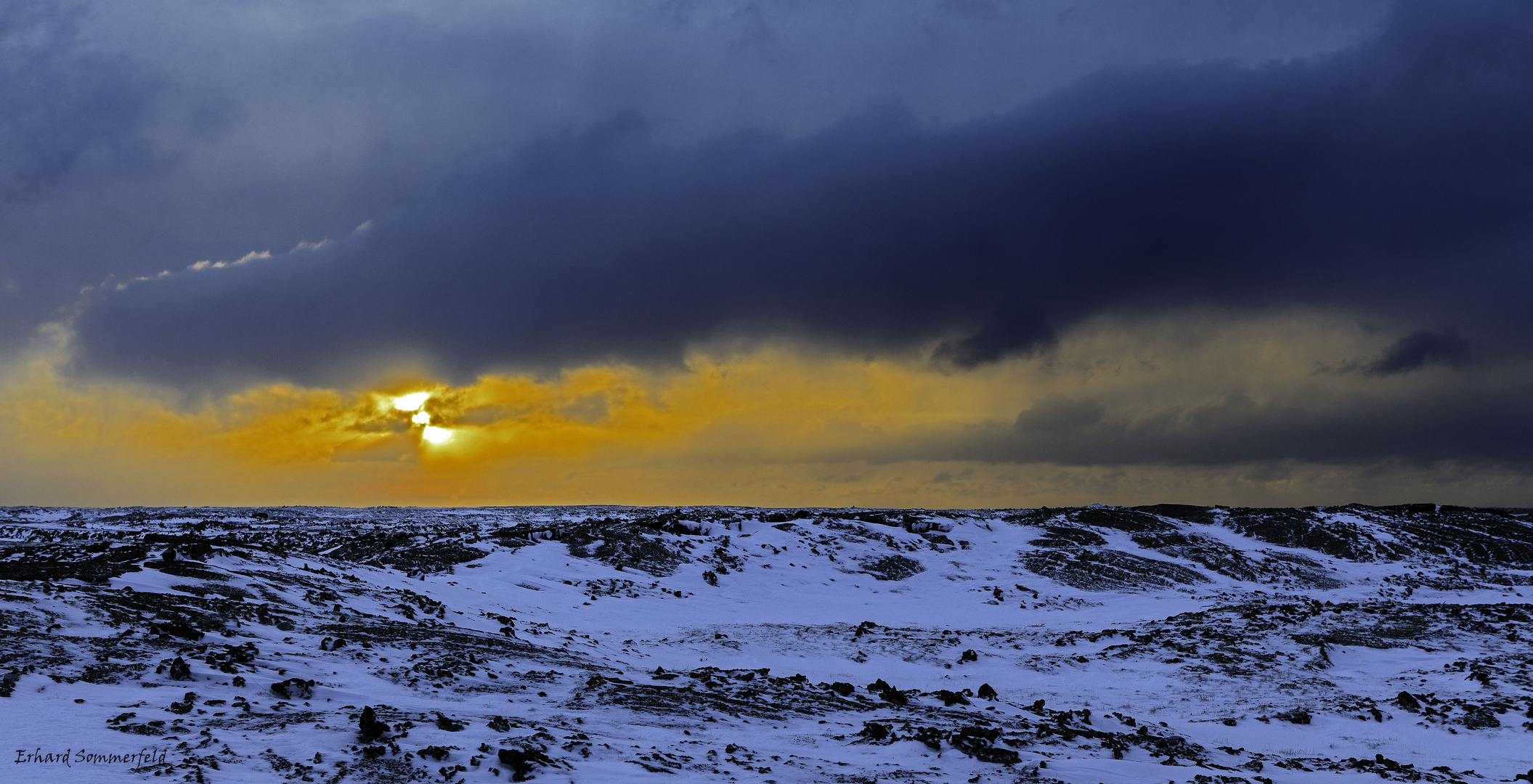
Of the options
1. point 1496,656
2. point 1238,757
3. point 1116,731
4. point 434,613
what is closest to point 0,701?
point 434,613

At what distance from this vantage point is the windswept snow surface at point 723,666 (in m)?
12.4

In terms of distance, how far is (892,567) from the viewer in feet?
168

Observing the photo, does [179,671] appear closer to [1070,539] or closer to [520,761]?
[520,761]

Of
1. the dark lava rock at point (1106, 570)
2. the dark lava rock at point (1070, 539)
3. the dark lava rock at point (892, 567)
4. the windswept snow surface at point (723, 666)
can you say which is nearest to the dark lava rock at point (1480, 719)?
the windswept snow surface at point (723, 666)

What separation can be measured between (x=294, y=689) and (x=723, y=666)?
1276 centimetres

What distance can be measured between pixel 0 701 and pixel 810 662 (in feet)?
62.6

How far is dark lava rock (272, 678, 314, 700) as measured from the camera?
14.2 meters

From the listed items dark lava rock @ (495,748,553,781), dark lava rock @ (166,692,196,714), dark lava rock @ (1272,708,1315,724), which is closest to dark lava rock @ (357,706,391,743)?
dark lava rock @ (495,748,553,781)

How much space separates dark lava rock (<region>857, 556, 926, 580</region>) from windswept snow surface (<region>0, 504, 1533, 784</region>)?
0.27m

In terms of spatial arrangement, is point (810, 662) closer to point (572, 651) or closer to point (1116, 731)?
point (572, 651)

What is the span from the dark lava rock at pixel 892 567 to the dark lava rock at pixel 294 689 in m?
37.2

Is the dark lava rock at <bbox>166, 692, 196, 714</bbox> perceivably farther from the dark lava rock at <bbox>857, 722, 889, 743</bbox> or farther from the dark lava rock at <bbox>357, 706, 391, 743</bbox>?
the dark lava rock at <bbox>857, 722, 889, 743</bbox>

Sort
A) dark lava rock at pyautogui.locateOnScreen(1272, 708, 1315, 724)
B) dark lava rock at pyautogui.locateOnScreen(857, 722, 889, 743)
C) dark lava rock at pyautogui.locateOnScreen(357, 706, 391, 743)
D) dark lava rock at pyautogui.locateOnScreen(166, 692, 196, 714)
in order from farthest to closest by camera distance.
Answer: dark lava rock at pyautogui.locateOnScreen(1272, 708, 1315, 724) → dark lava rock at pyautogui.locateOnScreen(857, 722, 889, 743) → dark lava rock at pyautogui.locateOnScreen(166, 692, 196, 714) → dark lava rock at pyautogui.locateOnScreen(357, 706, 391, 743)

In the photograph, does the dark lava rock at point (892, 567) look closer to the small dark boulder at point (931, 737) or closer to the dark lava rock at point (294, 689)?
the small dark boulder at point (931, 737)
